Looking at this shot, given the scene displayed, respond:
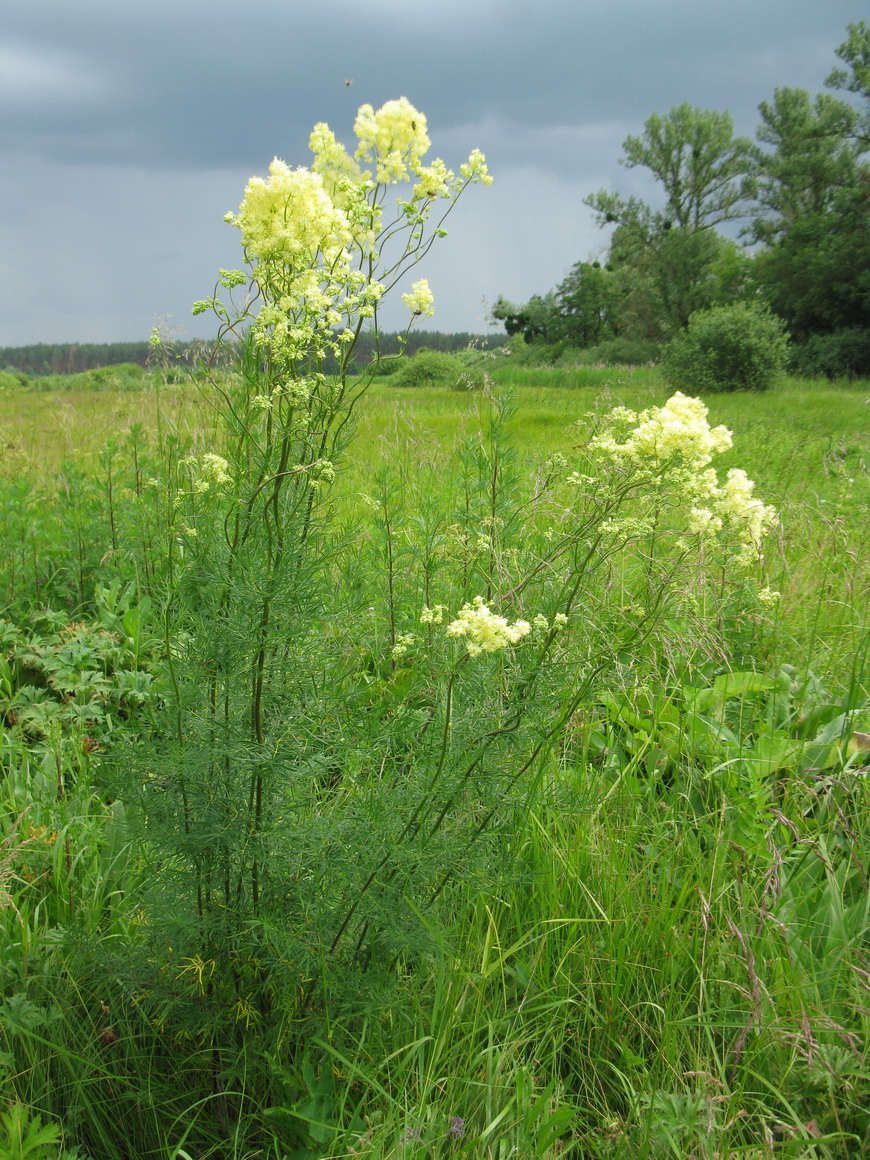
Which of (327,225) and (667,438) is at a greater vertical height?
(327,225)

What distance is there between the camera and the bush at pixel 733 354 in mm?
18109

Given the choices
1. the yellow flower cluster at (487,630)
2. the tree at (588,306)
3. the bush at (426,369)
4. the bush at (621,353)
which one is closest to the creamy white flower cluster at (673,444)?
the yellow flower cluster at (487,630)

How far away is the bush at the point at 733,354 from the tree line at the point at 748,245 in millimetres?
6249

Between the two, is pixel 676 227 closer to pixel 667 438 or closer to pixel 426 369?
pixel 426 369

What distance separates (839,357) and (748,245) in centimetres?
1675

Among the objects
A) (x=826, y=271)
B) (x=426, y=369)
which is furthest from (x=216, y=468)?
(x=826, y=271)

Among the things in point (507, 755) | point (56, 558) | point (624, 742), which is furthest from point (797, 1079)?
point (56, 558)

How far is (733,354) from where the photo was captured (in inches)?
722

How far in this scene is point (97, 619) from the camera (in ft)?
11.8

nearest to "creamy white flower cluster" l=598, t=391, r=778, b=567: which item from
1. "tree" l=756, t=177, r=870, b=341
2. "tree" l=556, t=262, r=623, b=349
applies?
"tree" l=756, t=177, r=870, b=341

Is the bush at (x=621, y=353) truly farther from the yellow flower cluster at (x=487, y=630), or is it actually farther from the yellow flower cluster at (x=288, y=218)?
the yellow flower cluster at (x=487, y=630)

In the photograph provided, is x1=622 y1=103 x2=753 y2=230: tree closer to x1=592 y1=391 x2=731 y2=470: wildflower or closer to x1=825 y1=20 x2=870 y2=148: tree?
x1=825 y1=20 x2=870 y2=148: tree

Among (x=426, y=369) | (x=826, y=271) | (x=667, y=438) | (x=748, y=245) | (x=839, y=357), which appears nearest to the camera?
(x=667, y=438)

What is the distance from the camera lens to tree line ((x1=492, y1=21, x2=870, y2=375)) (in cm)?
2677
